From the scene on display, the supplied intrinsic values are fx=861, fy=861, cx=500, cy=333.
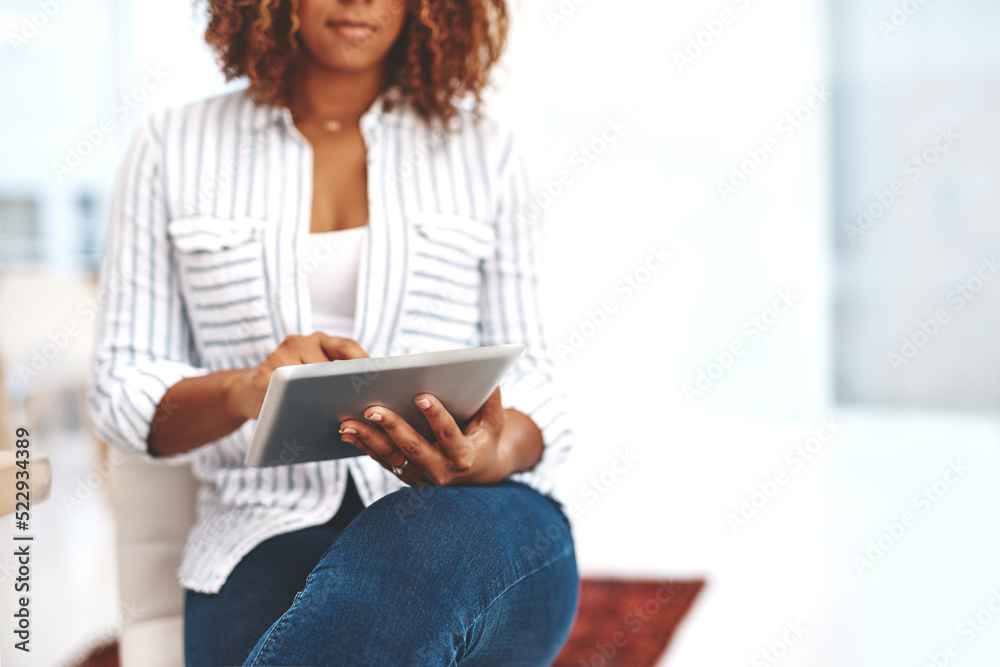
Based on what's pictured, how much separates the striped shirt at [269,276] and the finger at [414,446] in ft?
0.51

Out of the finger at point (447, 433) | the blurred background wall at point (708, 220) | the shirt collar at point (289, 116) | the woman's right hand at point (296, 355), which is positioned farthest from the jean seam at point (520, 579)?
the blurred background wall at point (708, 220)

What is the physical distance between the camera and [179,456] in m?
0.87

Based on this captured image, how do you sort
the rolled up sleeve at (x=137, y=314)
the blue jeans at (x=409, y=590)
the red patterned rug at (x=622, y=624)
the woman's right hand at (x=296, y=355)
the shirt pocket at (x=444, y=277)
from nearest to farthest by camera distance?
the blue jeans at (x=409, y=590)
the woman's right hand at (x=296, y=355)
the rolled up sleeve at (x=137, y=314)
the shirt pocket at (x=444, y=277)
the red patterned rug at (x=622, y=624)

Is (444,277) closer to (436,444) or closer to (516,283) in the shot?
(516,283)

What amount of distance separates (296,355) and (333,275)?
0.73 ft

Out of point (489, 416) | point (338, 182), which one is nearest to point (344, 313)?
point (338, 182)

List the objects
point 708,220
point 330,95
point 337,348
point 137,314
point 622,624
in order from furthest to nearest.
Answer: point 708,220 → point 622,624 → point 330,95 → point 137,314 → point 337,348

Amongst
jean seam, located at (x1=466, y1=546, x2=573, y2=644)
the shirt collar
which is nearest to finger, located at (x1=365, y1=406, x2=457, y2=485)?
jean seam, located at (x1=466, y1=546, x2=573, y2=644)

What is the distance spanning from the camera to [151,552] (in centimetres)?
91

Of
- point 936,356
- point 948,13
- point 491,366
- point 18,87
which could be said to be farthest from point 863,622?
point 18,87

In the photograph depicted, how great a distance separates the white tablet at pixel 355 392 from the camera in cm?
60

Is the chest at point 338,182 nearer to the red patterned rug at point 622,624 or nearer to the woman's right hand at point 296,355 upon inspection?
the woman's right hand at point 296,355

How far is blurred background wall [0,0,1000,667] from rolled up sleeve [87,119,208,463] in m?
2.06

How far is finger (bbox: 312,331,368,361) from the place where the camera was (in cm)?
73
